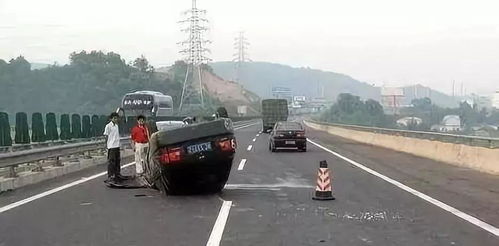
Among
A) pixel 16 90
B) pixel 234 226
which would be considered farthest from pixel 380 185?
pixel 16 90

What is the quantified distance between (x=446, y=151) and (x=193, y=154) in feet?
50.0

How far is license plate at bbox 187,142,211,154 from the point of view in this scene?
13523mm

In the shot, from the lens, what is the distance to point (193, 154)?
13.5 metres

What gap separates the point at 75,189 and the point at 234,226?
22.4 feet

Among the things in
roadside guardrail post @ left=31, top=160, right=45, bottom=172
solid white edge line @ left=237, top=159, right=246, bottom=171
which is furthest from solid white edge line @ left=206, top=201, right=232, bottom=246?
solid white edge line @ left=237, top=159, right=246, bottom=171

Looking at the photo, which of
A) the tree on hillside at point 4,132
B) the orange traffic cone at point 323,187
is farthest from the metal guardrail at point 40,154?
the orange traffic cone at point 323,187

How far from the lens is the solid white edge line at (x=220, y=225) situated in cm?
893

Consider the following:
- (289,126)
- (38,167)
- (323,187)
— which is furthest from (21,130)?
(289,126)

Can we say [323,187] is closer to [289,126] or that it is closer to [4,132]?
[4,132]

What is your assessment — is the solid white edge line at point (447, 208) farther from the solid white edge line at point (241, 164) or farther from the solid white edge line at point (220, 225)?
the solid white edge line at point (241, 164)

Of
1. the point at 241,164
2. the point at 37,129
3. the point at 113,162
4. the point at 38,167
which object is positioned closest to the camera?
the point at 113,162

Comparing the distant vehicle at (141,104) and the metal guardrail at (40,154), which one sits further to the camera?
the distant vehicle at (141,104)

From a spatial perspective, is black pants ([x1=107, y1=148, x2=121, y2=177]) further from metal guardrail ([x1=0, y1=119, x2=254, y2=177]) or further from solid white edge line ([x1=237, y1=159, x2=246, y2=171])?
solid white edge line ([x1=237, y1=159, x2=246, y2=171])

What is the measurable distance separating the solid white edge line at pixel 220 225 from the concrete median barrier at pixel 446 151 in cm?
1102
